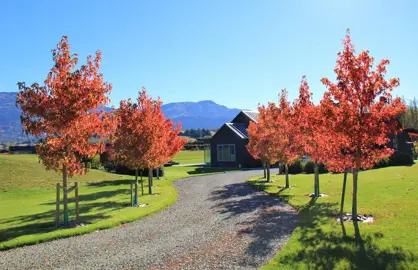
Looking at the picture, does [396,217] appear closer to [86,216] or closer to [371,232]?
[371,232]

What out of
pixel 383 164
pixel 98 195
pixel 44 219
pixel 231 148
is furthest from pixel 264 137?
pixel 231 148

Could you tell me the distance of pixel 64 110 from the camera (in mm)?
13461

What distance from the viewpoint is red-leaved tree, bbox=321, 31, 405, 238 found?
12.1m

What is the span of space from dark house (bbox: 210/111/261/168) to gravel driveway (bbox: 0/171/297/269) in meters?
29.5

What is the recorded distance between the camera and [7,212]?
17.3 m

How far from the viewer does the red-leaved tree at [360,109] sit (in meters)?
12.1

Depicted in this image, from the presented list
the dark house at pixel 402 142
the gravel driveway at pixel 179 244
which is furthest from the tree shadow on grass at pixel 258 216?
the dark house at pixel 402 142

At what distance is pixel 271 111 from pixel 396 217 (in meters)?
14.1

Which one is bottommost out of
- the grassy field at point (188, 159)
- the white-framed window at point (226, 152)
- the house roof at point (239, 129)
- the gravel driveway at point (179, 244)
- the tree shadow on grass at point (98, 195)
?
the gravel driveway at point (179, 244)

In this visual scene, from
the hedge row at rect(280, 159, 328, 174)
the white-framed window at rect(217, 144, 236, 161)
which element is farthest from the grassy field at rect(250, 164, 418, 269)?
the white-framed window at rect(217, 144, 236, 161)

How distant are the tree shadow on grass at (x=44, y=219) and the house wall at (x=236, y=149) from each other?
28080mm

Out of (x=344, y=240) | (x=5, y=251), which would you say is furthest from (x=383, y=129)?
(x=5, y=251)

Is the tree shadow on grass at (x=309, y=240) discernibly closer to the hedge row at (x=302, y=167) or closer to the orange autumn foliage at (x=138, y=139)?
the orange autumn foliage at (x=138, y=139)

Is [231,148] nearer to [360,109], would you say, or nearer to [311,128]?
[311,128]
